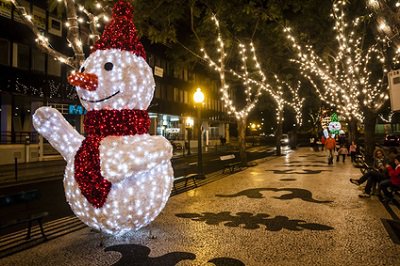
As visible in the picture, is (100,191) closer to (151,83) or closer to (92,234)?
(92,234)

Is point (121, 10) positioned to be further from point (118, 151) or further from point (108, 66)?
point (118, 151)

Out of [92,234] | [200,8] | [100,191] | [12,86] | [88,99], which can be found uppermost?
[200,8]

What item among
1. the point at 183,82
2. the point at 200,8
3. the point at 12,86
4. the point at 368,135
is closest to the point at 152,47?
the point at 183,82

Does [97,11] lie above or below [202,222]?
above

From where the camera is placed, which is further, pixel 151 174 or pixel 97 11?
pixel 97 11

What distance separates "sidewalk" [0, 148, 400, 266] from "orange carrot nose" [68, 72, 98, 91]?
2.74 meters

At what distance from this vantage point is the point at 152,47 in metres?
40.0

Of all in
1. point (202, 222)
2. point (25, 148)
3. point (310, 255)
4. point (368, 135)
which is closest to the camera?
point (310, 255)

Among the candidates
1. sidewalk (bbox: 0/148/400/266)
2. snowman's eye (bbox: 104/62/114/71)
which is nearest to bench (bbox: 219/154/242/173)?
sidewalk (bbox: 0/148/400/266)

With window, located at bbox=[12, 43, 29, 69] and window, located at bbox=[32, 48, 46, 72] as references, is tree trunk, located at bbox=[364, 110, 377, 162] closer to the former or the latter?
window, located at bbox=[12, 43, 29, 69]

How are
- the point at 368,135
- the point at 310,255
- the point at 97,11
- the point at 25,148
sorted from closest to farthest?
the point at 310,255 < the point at 97,11 < the point at 368,135 < the point at 25,148

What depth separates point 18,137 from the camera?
2525 cm

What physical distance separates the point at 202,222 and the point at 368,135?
12.4 m

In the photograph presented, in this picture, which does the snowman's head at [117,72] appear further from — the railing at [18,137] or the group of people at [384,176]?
the railing at [18,137]
